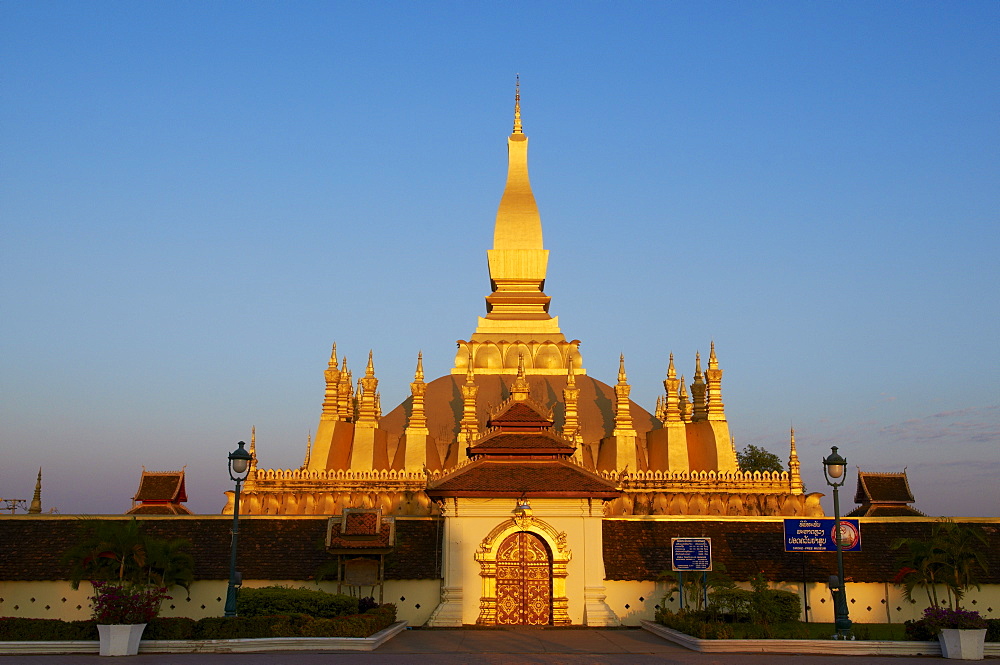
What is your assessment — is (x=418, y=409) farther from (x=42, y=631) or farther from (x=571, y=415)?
(x=42, y=631)

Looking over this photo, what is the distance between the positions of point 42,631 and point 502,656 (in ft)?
27.4

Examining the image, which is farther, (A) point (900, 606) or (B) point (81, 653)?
(A) point (900, 606)

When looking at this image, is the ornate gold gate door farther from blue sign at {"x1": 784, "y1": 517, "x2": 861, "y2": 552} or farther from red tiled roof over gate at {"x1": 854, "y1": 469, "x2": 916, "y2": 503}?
red tiled roof over gate at {"x1": 854, "y1": 469, "x2": 916, "y2": 503}

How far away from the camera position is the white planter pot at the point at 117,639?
17.5 m

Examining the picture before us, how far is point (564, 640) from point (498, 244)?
31370 mm

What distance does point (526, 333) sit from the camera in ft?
151

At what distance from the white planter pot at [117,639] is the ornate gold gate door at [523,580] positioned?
883 cm

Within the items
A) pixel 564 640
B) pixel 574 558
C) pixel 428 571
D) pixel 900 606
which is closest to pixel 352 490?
pixel 428 571

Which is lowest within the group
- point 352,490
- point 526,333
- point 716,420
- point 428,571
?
point 428,571

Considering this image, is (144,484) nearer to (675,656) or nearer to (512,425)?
(512,425)

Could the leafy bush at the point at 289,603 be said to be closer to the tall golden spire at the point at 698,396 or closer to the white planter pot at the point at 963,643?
the white planter pot at the point at 963,643

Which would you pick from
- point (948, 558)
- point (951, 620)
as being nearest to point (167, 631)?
point (951, 620)

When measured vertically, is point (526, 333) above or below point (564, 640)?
above

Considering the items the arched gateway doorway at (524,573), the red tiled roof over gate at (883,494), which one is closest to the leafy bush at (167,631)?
the arched gateway doorway at (524,573)
